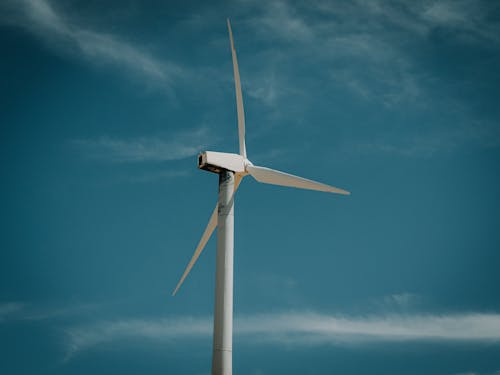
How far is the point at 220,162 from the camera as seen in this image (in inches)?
1093

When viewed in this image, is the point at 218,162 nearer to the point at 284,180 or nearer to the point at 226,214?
the point at 226,214

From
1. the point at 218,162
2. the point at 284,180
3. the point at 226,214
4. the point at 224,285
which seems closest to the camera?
the point at 224,285

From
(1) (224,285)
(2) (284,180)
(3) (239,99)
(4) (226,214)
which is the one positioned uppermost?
(3) (239,99)

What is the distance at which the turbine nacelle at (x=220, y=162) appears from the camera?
90.0 ft

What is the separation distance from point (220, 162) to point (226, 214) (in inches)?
106

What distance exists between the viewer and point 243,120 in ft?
102

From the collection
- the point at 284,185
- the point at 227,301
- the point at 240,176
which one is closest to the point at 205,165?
the point at 240,176

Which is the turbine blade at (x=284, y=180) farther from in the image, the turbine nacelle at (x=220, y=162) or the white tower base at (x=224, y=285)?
the white tower base at (x=224, y=285)

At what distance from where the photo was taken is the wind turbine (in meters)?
24.5

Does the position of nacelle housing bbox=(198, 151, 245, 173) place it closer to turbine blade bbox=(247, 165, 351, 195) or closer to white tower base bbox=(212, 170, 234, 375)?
white tower base bbox=(212, 170, 234, 375)

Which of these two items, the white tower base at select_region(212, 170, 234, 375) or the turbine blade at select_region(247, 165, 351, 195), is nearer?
the white tower base at select_region(212, 170, 234, 375)

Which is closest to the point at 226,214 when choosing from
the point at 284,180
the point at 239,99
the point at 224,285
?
the point at 224,285

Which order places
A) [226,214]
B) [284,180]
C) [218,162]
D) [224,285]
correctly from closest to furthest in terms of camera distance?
[224,285]
[226,214]
[218,162]
[284,180]

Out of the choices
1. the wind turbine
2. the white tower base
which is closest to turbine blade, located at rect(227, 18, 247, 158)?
the wind turbine
